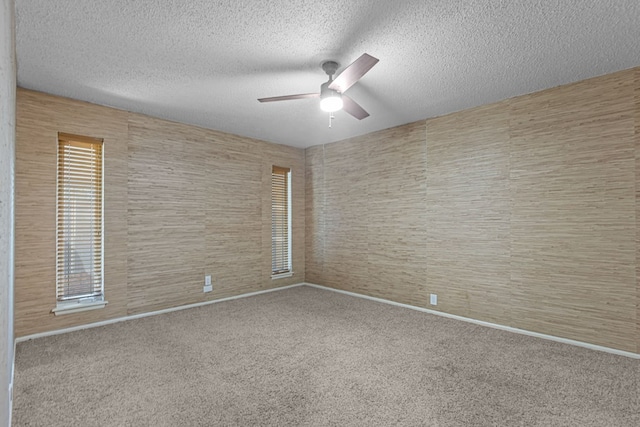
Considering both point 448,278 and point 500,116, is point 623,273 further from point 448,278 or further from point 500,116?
point 500,116

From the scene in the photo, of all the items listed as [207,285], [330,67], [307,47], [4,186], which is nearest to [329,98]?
[330,67]

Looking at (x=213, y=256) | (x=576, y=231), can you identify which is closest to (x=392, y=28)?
(x=576, y=231)

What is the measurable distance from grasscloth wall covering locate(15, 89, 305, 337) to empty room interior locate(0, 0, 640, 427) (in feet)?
0.08

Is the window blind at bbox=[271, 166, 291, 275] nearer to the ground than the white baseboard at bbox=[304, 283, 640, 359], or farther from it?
farther from it

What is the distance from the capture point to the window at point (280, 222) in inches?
218

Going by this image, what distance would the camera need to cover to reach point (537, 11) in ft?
6.74

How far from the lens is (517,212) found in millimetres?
3443

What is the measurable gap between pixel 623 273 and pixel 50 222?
17.8ft

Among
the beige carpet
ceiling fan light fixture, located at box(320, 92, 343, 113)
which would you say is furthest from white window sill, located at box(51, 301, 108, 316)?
ceiling fan light fixture, located at box(320, 92, 343, 113)

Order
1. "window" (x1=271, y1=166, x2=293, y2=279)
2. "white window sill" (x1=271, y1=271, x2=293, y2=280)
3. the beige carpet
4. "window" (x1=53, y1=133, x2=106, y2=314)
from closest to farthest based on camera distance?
1. the beige carpet
2. "window" (x1=53, y1=133, x2=106, y2=314)
3. "white window sill" (x1=271, y1=271, x2=293, y2=280)
4. "window" (x1=271, y1=166, x2=293, y2=279)

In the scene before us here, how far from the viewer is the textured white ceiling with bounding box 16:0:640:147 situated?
2.05 m

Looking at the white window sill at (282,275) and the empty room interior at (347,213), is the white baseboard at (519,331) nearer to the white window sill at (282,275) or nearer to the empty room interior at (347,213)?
the empty room interior at (347,213)

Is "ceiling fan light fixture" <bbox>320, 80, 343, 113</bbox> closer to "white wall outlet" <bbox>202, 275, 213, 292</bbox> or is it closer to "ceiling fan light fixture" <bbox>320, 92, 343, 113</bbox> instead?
"ceiling fan light fixture" <bbox>320, 92, 343, 113</bbox>

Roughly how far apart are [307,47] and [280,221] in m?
3.54
